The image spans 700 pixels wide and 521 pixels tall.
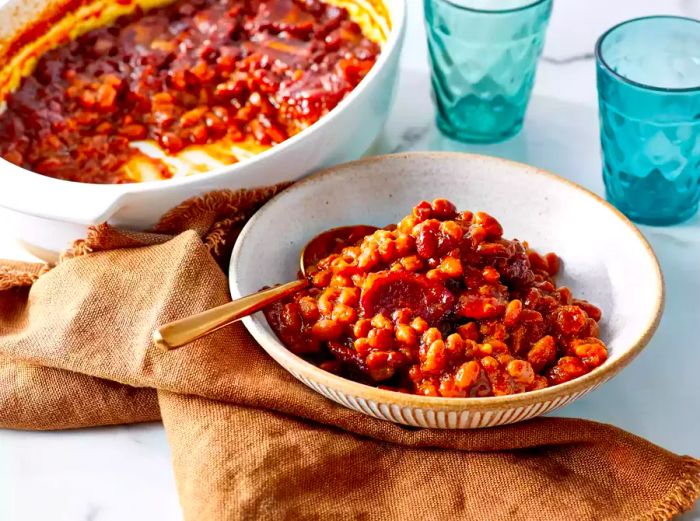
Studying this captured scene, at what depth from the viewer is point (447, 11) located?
8.07 ft

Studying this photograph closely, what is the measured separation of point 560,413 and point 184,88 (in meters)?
1.31

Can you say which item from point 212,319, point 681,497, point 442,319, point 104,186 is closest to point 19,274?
point 104,186

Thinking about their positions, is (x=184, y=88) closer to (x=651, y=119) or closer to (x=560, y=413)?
(x=651, y=119)

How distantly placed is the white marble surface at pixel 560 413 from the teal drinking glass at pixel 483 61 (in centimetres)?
6

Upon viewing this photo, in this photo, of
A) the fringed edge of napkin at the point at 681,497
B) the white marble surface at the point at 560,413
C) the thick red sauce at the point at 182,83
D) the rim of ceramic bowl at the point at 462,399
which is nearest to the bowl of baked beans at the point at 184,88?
the thick red sauce at the point at 182,83

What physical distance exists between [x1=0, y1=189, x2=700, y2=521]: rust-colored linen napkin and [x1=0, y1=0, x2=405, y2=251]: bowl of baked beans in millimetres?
209

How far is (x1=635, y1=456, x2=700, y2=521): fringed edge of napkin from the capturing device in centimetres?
169

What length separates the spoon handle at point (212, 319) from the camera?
5.68 ft

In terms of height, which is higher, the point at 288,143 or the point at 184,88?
the point at 288,143

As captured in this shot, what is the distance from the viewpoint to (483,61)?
2537 millimetres

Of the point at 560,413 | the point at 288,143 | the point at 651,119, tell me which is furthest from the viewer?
the point at 651,119

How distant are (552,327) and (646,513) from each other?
1.21ft

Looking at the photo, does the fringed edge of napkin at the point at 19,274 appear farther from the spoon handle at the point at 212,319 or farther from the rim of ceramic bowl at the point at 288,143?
the spoon handle at the point at 212,319

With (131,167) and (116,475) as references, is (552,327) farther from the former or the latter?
Result: (131,167)
